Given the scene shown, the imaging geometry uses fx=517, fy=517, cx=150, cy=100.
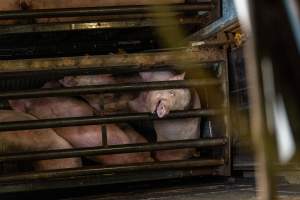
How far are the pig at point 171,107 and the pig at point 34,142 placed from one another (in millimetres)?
442

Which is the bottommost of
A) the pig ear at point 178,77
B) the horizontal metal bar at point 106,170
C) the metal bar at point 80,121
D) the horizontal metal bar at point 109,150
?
the horizontal metal bar at point 106,170

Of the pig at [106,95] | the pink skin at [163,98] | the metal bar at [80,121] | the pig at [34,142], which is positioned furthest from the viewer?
the pig at [106,95]

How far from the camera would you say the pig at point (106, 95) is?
8.75 ft

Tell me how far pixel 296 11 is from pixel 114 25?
2.39 metres

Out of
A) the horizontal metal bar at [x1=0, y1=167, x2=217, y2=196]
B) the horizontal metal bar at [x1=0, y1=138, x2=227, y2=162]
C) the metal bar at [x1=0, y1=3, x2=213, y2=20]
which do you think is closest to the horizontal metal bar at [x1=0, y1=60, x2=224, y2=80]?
the metal bar at [x1=0, y1=3, x2=213, y2=20]

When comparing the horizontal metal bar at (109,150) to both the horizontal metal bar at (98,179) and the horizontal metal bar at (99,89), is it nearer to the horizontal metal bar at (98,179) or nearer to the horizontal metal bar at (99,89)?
the horizontal metal bar at (98,179)

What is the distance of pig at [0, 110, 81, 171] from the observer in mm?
2561

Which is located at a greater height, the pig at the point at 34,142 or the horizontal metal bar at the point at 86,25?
the horizontal metal bar at the point at 86,25

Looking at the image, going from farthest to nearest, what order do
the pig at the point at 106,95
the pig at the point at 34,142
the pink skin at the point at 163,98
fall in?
the pig at the point at 106,95 < the pig at the point at 34,142 < the pink skin at the point at 163,98

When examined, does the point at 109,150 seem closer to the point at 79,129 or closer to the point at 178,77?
the point at 79,129

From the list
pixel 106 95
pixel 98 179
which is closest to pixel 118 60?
pixel 106 95

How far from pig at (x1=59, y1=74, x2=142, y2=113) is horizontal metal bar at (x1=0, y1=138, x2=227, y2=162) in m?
0.37

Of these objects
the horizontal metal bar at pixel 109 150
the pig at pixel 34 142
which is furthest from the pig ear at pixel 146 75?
the pig at pixel 34 142

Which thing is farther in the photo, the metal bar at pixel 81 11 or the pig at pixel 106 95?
the pig at pixel 106 95
